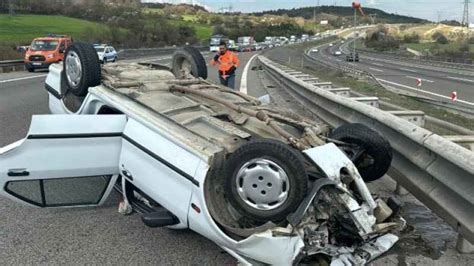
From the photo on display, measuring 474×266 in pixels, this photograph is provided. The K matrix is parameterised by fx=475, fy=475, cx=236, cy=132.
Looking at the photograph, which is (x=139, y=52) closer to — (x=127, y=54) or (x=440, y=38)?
(x=127, y=54)

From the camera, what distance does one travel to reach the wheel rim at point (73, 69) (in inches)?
195

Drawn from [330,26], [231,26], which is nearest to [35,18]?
[231,26]

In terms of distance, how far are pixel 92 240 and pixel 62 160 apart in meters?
0.67

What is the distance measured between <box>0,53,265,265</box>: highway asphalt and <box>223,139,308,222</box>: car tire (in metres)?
0.56

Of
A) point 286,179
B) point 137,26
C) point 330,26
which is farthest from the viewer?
point 330,26

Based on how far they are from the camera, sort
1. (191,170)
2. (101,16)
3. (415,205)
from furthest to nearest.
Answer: (101,16)
(415,205)
(191,170)

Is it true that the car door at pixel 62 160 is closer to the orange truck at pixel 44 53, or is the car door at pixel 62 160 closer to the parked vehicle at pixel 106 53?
the orange truck at pixel 44 53

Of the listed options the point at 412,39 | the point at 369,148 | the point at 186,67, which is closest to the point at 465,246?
the point at 369,148

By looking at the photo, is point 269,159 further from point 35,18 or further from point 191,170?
point 35,18

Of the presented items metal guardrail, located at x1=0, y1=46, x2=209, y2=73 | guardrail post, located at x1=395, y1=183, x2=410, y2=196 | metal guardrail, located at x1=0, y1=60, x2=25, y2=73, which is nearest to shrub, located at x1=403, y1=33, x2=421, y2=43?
metal guardrail, located at x1=0, y1=46, x2=209, y2=73

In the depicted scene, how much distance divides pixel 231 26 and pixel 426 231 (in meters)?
98.9

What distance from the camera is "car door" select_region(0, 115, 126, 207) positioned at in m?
3.66

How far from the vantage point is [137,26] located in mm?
59438

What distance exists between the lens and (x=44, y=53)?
23703 mm
